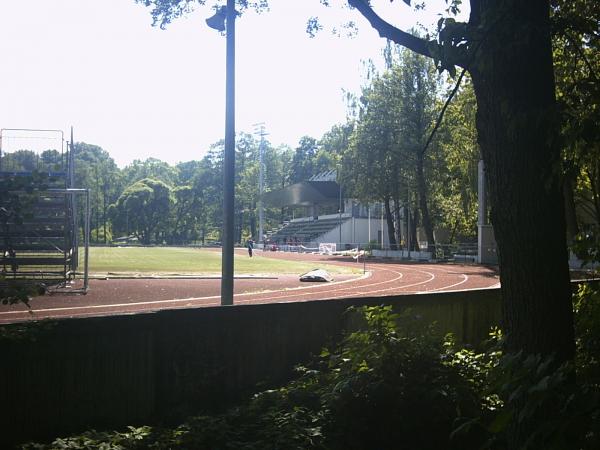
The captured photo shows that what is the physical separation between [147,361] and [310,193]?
300ft

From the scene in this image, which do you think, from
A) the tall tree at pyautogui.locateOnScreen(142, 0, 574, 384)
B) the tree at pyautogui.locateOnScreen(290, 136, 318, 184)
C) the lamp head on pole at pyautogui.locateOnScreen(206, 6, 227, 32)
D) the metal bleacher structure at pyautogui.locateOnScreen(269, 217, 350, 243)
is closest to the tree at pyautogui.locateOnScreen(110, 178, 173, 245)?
the metal bleacher structure at pyautogui.locateOnScreen(269, 217, 350, 243)

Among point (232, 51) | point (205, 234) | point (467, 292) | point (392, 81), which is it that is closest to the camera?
point (467, 292)

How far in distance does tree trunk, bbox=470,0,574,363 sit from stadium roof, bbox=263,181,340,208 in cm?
9201

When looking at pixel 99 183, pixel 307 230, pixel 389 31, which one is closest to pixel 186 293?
pixel 389 31

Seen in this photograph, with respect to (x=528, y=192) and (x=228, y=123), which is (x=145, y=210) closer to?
(x=228, y=123)

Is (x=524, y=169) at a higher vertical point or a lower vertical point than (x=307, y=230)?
higher

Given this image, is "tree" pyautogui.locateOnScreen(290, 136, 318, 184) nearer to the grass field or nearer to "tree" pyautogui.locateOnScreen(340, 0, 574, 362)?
the grass field

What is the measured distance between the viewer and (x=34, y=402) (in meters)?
5.12

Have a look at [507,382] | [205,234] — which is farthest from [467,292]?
[205,234]

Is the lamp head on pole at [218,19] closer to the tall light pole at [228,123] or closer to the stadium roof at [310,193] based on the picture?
the tall light pole at [228,123]

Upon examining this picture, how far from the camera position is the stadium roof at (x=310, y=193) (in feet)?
315

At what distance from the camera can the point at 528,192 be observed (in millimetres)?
3348

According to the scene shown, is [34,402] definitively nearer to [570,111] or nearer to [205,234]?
[570,111]

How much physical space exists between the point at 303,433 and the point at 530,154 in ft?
8.27
